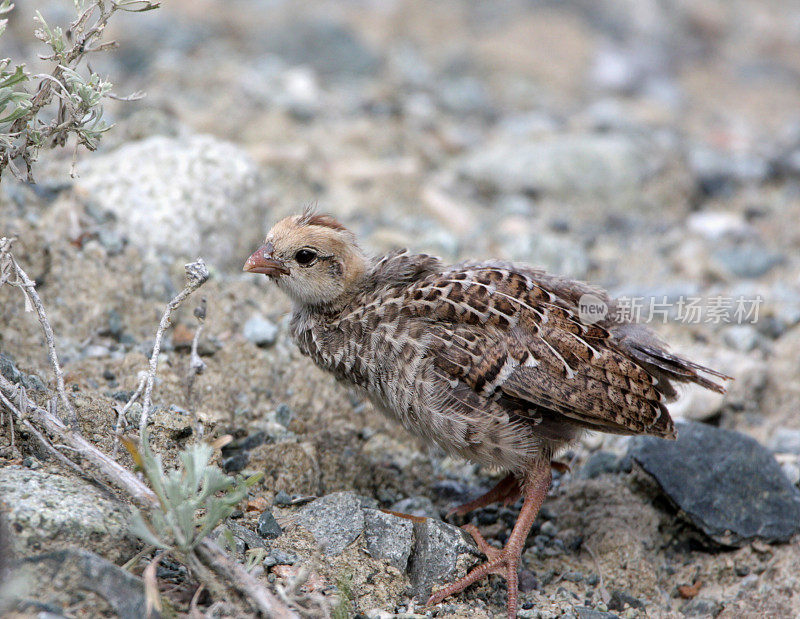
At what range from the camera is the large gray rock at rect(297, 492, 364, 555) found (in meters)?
3.55

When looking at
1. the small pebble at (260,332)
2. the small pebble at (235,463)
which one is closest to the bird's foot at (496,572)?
the small pebble at (235,463)

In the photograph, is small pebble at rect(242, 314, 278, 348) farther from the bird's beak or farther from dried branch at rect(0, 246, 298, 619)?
dried branch at rect(0, 246, 298, 619)

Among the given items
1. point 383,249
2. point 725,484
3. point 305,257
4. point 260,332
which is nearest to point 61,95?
point 305,257

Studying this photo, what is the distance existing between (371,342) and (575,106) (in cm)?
699

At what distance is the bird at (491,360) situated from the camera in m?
3.73

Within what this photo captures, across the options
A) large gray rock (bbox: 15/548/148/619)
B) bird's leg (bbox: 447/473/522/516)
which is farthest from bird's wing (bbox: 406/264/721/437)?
large gray rock (bbox: 15/548/148/619)

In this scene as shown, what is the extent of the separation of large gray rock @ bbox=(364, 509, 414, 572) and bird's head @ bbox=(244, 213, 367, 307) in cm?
115

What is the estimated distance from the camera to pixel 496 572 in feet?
12.0

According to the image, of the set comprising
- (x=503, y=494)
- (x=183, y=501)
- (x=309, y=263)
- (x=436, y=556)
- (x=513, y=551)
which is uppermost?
(x=309, y=263)

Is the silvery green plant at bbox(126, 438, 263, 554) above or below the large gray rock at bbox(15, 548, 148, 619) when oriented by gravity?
→ above

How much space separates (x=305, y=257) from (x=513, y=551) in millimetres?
1755

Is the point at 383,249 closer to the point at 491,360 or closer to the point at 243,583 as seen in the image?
the point at 491,360

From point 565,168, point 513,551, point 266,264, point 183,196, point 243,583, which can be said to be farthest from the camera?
point 565,168

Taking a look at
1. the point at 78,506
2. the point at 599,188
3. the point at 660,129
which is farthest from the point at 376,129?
the point at 78,506
